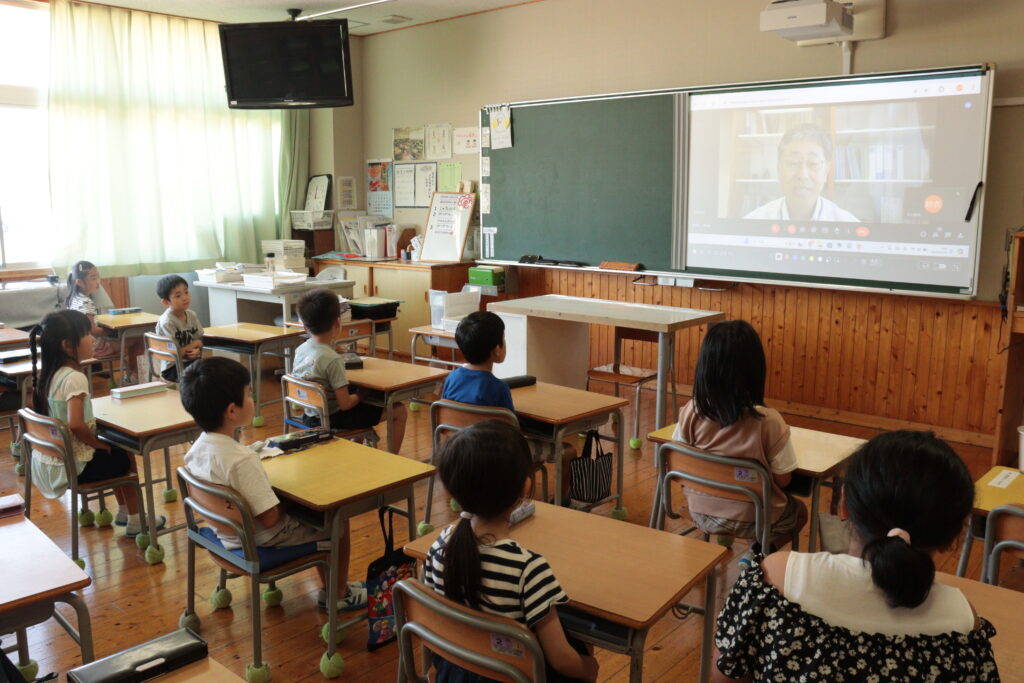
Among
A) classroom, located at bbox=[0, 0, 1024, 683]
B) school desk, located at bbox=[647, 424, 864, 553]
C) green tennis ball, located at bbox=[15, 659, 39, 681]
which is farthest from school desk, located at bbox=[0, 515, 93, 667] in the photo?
school desk, located at bbox=[647, 424, 864, 553]

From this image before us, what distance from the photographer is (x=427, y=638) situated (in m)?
1.54

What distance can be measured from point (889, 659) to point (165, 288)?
177 inches

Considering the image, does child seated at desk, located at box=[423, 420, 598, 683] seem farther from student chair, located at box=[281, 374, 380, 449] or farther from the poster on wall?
the poster on wall

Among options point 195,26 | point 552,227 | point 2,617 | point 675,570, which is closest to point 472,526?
point 675,570

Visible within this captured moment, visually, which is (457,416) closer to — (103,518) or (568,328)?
(103,518)

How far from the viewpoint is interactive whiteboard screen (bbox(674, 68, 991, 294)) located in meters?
4.39

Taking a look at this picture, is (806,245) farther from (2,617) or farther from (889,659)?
(2,617)

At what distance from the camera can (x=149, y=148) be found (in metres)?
6.67

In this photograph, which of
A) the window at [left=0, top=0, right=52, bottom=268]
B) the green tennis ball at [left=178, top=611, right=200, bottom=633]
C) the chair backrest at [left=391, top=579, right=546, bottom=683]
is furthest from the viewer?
the window at [left=0, top=0, right=52, bottom=268]

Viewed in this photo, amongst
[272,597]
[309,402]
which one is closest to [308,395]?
[309,402]

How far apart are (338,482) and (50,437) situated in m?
1.26

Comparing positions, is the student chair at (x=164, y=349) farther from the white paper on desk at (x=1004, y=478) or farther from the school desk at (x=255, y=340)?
the white paper on desk at (x=1004, y=478)

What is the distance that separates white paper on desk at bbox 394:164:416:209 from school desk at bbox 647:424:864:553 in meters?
5.00

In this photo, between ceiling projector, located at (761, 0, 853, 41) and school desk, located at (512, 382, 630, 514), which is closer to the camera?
school desk, located at (512, 382, 630, 514)
